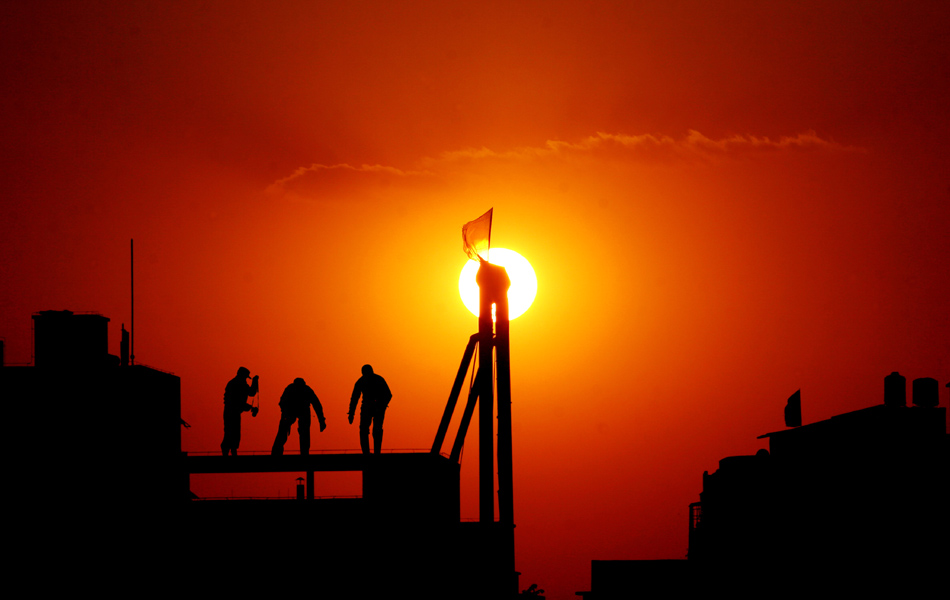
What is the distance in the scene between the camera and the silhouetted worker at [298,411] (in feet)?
64.3

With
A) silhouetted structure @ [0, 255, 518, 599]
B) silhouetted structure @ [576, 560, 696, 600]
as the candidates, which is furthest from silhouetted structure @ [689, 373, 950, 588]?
silhouetted structure @ [0, 255, 518, 599]

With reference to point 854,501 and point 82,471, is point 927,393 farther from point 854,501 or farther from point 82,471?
point 82,471

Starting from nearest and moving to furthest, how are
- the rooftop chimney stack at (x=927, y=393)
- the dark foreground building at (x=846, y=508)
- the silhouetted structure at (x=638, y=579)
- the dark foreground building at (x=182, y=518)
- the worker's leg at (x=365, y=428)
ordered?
the worker's leg at (x=365, y=428), the dark foreground building at (x=182, y=518), the dark foreground building at (x=846, y=508), the rooftop chimney stack at (x=927, y=393), the silhouetted structure at (x=638, y=579)

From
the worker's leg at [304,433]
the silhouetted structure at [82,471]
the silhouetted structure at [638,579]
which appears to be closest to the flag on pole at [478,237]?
the worker's leg at [304,433]

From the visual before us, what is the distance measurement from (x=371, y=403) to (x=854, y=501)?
49.8ft

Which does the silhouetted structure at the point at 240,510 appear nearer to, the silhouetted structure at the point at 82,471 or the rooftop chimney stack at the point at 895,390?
the silhouetted structure at the point at 82,471

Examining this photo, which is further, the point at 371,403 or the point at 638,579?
the point at 638,579

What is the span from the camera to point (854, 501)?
26.9m

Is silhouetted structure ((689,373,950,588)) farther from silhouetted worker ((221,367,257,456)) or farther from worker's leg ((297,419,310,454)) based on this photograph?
silhouetted worker ((221,367,257,456))

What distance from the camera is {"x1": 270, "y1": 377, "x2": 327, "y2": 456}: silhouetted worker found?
19.6 metres

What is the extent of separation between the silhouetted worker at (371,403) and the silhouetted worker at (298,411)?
864 millimetres

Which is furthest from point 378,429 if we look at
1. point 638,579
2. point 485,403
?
point 638,579

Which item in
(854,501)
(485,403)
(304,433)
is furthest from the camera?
(854,501)

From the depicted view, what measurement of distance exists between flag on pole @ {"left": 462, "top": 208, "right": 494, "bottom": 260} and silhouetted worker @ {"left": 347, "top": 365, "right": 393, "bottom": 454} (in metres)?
4.07
